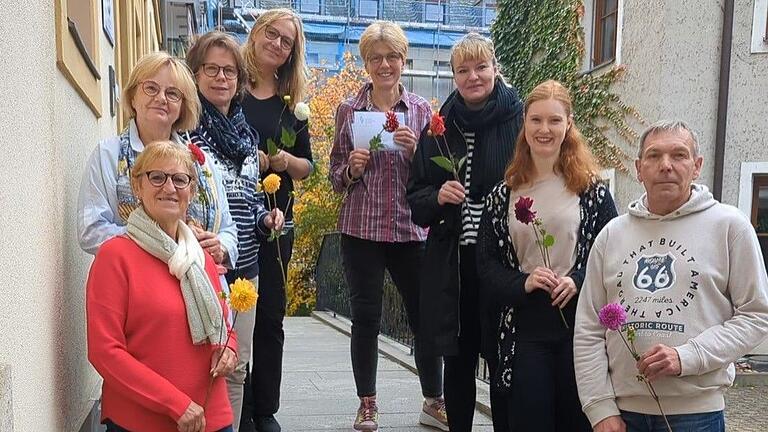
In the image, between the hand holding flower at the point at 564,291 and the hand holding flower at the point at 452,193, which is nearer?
the hand holding flower at the point at 564,291

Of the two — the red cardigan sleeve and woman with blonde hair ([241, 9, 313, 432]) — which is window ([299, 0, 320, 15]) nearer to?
woman with blonde hair ([241, 9, 313, 432])

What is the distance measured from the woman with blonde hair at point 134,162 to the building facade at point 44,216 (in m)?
0.16

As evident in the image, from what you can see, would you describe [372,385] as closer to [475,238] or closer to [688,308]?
[475,238]

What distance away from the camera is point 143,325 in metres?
2.06

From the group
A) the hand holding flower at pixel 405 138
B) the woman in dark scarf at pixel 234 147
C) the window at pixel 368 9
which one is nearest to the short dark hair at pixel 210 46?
the woman in dark scarf at pixel 234 147

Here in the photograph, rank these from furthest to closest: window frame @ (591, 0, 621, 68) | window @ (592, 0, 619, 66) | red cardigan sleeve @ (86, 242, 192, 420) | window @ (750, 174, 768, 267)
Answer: window frame @ (591, 0, 621, 68) < window @ (592, 0, 619, 66) < window @ (750, 174, 768, 267) < red cardigan sleeve @ (86, 242, 192, 420)

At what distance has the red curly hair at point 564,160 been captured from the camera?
273 cm

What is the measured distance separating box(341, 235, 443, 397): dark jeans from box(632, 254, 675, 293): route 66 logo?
1.41m

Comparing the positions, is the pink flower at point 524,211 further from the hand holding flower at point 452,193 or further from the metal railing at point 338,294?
the metal railing at point 338,294

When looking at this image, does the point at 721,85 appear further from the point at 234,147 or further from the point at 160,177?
the point at 160,177

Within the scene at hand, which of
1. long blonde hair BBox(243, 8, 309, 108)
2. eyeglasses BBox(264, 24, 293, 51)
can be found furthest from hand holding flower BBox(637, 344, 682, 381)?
eyeglasses BBox(264, 24, 293, 51)

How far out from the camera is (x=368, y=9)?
30328 millimetres

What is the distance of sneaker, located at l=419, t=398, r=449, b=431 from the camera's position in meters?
3.84

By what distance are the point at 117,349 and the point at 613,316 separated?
5.01 feet
